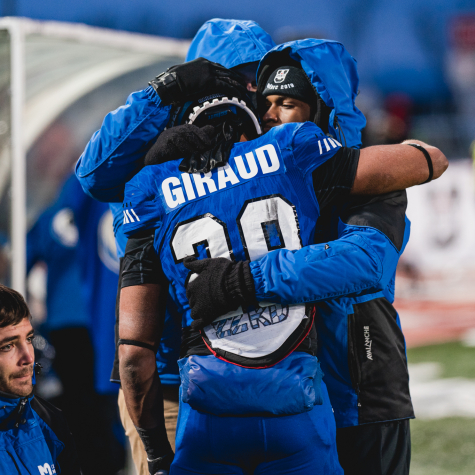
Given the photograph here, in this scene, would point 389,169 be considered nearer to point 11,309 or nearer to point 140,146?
point 140,146

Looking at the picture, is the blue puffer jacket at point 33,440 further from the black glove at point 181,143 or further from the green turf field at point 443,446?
the green turf field at point 443,446

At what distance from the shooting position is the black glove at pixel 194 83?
2.33 metres

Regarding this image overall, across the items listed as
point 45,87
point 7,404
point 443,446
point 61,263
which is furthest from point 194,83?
point 443,446

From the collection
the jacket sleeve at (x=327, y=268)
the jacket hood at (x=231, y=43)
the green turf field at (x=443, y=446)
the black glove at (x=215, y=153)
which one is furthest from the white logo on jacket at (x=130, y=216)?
the green turf field at (x=443, y=446)

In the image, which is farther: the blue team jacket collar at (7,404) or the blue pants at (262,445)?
the blue team jacket collar at (7,404)

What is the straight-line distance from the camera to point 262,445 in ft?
6.64

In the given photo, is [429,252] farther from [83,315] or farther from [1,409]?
[1,409]

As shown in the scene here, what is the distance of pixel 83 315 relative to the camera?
4.95 metres

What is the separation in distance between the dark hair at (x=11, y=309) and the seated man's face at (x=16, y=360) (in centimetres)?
2

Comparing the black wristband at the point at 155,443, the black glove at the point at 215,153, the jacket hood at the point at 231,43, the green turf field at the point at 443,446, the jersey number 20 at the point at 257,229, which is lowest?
the green turf field at the point at 443,446

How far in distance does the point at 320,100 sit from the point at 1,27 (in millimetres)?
2586

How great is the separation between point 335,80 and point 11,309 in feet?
4.75

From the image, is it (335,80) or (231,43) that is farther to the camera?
(231,43)

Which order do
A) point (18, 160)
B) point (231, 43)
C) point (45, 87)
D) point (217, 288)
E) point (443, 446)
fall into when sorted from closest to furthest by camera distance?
point (217, 288)
point (231, 43)
point (18, 160)
point (45, 87)
point (443, 446)
